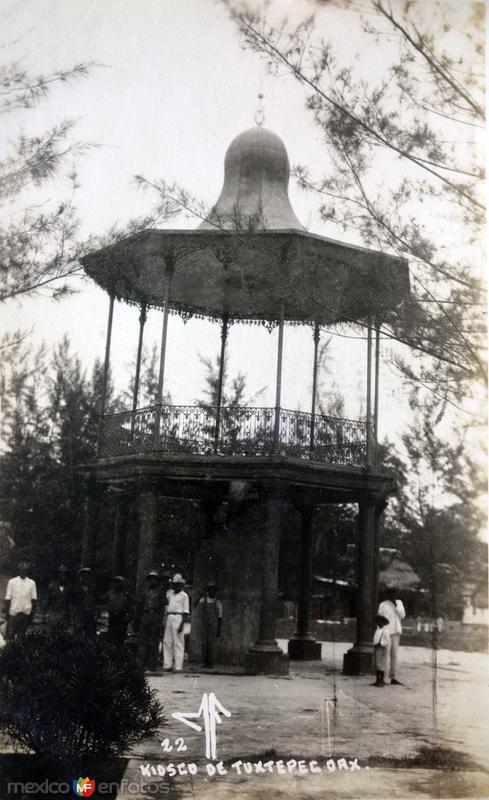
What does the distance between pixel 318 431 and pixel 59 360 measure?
6270 millimetres

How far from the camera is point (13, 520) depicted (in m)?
9.32

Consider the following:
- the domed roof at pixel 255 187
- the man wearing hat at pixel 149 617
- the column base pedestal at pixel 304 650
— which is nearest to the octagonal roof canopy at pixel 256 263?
the domed roof at pixel 255 187

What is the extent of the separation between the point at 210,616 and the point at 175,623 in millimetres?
1582

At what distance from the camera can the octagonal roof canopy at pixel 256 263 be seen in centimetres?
1023

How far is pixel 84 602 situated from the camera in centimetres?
1116

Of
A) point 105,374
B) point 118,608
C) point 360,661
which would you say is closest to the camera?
point 105,374

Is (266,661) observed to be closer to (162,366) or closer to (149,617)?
(149,617)

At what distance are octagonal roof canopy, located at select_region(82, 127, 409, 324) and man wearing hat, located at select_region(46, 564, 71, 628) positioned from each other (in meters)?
3.56

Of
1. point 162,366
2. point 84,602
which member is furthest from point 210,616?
point 162,366

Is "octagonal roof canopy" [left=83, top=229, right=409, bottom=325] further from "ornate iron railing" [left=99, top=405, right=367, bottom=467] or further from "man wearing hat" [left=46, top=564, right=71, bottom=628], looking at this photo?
"man wearing hat" [left=46, top=564, right=71, bottom=628]

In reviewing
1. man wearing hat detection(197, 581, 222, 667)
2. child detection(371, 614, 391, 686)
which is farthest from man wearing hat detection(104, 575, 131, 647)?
child detection(371, 614, 391, 686)

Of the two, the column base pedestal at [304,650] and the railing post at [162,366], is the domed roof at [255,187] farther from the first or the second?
the column base pedestal at [304,650]

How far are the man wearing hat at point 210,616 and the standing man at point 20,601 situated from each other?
5601 mm

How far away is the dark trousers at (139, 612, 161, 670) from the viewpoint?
12688 millimetres
